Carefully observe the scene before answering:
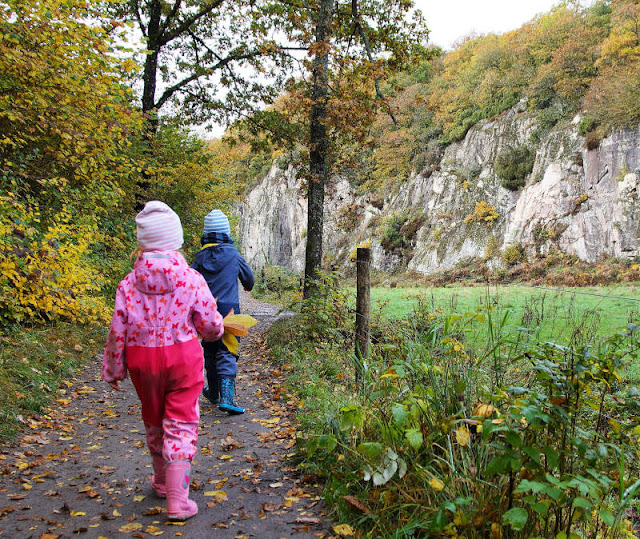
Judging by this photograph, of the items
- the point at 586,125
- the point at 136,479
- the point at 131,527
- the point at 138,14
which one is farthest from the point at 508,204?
the point at 131,527

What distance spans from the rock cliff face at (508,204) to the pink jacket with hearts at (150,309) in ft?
48.4

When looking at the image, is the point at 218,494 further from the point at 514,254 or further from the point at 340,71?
the point at 514,254

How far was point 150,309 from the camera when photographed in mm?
2863

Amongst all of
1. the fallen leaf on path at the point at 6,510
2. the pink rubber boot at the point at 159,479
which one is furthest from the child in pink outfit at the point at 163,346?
the fallen leaf on path at the point at 6,510

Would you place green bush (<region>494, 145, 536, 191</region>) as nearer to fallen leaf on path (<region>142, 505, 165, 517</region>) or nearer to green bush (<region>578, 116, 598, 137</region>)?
green bush (<region>578, 116, 598, 137</region>)

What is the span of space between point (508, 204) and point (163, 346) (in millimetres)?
31140

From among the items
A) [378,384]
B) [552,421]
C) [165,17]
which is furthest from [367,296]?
→ [165,17]

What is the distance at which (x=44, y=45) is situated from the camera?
5902 millimetres

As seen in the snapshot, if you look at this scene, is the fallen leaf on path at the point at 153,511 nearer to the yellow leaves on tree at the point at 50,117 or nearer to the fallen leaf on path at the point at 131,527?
the fallen leaf on path at the point at 131,527

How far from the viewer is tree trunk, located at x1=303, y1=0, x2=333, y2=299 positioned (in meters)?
9.27

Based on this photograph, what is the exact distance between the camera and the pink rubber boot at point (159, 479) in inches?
122

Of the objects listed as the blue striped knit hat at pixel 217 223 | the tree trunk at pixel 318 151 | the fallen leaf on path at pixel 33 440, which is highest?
the tree trunk at pixel 318 151

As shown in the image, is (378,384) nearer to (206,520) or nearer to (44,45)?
(206,520)

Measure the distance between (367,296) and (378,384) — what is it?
4.28 ft
